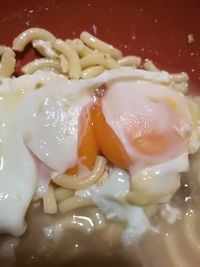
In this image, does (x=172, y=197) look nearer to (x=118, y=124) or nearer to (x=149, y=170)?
(x=149, y=170)

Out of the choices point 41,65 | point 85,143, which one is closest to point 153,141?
point 85,143

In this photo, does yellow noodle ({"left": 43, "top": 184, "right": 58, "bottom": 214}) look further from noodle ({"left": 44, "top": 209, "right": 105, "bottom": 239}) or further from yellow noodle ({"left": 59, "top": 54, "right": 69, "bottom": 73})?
yellow noodle ({"left": 59, "top": 54, "right": 69, "bottom": 73})

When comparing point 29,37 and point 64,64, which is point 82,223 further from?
point 29,37

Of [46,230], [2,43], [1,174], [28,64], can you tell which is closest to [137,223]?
[46,230]

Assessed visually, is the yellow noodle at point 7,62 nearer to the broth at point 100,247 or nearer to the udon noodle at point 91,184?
the udon noodle at point 91,184

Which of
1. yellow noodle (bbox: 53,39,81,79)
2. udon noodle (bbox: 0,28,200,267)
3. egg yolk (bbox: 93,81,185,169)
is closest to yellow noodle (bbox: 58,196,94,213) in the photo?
udon noodle (bbox: 0,28,200,267)
